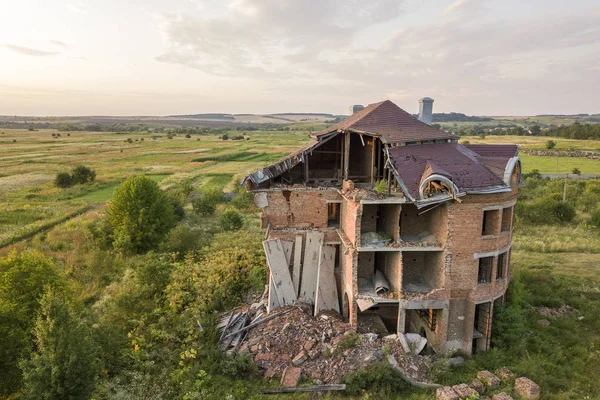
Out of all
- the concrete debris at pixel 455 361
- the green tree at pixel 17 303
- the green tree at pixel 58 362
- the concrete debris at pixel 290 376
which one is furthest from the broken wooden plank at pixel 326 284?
the green tree at pixel 17 303

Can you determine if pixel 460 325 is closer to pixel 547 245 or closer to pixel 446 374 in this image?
pixel 446 374

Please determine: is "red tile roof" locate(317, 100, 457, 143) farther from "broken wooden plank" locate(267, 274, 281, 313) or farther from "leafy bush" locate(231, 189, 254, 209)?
"leafy bush" locate(231, 189, 254, 209)

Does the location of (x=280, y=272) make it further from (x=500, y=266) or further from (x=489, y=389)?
(x=500, y=266)

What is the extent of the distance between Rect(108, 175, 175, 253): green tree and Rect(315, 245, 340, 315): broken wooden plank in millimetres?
17005

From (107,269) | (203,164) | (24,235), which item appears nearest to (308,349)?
(107,269)

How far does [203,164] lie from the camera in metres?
82.4

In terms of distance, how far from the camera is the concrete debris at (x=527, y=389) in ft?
42.2

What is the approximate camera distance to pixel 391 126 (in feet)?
57.4

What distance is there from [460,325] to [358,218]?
671cm

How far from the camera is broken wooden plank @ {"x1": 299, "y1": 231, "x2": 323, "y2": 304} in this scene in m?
18.4

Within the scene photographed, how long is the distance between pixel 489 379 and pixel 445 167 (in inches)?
335

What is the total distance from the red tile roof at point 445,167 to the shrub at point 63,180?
58204mm

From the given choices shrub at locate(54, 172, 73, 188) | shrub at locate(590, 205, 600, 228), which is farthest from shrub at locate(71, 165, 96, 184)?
shrub at locate(590, 205, 600, 228)

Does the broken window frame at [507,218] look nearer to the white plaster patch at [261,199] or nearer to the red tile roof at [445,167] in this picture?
the red tile roof at [445,167]
